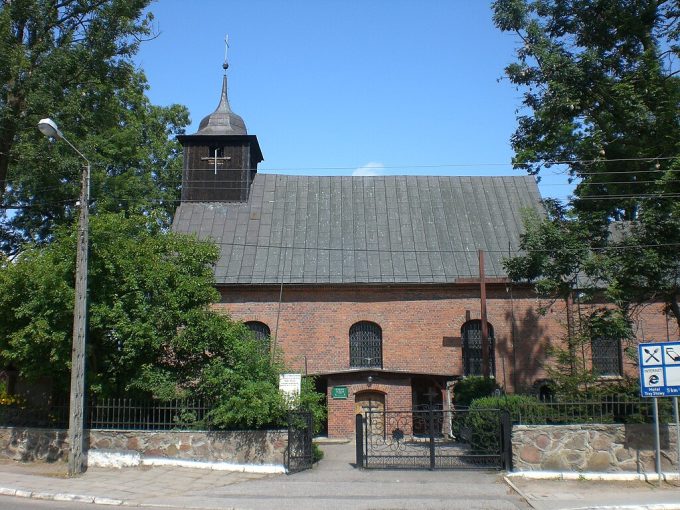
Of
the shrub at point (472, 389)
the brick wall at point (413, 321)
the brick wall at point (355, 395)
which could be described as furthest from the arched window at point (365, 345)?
the shrub at point (472, 389)

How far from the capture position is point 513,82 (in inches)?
722

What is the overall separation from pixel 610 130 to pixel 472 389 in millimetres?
9025

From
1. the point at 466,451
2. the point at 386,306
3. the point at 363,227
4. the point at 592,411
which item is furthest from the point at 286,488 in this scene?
the point at 363,227

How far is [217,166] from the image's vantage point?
2819 cm

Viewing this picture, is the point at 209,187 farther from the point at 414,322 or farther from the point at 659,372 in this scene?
the point at 659,372

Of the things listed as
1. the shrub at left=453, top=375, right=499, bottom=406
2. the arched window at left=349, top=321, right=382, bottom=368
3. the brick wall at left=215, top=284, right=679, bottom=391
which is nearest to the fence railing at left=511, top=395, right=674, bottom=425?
the shrub at left=453, top=375, right=499, bottom=406

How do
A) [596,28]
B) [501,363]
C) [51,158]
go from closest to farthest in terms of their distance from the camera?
[596,28]
[51,158]
[501,363]

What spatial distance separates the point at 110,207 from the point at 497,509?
65.9 ft

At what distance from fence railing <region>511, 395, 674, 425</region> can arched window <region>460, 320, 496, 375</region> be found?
981cm

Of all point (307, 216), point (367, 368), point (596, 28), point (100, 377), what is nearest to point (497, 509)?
point (100, 377)

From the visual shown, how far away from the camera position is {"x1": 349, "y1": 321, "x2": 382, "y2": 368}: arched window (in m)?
24.4

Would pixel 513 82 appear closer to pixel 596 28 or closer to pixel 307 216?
pixel 596 28

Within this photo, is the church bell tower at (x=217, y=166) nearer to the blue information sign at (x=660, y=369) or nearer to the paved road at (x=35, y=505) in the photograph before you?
the paved road at (x=35, y=505)

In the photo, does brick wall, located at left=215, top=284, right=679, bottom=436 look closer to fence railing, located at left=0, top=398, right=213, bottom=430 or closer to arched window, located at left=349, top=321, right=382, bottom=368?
arched window, located at left=349, top=321, right=382, bottom=368
